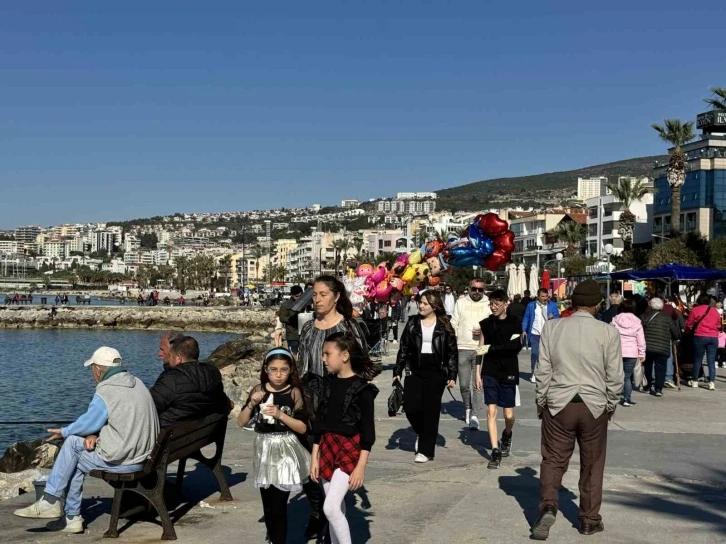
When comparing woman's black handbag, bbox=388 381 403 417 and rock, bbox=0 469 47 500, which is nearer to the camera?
rock, bbox=0 469 47 500

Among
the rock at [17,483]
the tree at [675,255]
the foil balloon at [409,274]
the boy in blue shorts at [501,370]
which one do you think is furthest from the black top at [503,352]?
the tree at [675,255]

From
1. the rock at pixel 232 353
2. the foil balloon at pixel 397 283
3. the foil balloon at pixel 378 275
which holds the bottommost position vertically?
the rock at pixel 232 353

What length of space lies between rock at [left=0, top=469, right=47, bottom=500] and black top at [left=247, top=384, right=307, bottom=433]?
3.68 m

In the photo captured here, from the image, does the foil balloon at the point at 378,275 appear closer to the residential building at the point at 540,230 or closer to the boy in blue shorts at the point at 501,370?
the boy in blue shorts at the point at 501,370

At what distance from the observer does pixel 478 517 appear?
22.7 feet

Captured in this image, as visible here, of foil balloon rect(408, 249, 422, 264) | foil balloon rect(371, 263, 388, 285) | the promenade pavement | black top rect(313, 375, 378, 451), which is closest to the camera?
black top rect(313, 375, 378, 451)

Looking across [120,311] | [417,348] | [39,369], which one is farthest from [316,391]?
[120,311]

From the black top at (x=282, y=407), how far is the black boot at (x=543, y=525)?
1.95 meters

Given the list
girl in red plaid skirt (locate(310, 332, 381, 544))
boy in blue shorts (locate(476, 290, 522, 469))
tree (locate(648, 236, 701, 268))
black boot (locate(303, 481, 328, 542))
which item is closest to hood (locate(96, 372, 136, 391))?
black boot (locate(303, 481, 328, 542))

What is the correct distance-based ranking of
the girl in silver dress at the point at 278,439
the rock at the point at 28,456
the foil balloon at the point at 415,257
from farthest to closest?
the foil balloon at the point at 415,257 → the rock at the point at 28,456 → the girl in silver dress at the point at 278,439

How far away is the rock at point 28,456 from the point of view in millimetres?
10891

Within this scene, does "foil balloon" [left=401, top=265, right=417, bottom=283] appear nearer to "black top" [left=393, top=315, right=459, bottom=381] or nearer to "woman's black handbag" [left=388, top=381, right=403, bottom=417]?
"woman's black handbag" [left=388, top=381, right=403, bottom=417]

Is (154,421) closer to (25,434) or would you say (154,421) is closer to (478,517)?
(478,517)

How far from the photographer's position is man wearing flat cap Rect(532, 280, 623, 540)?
6.40m
